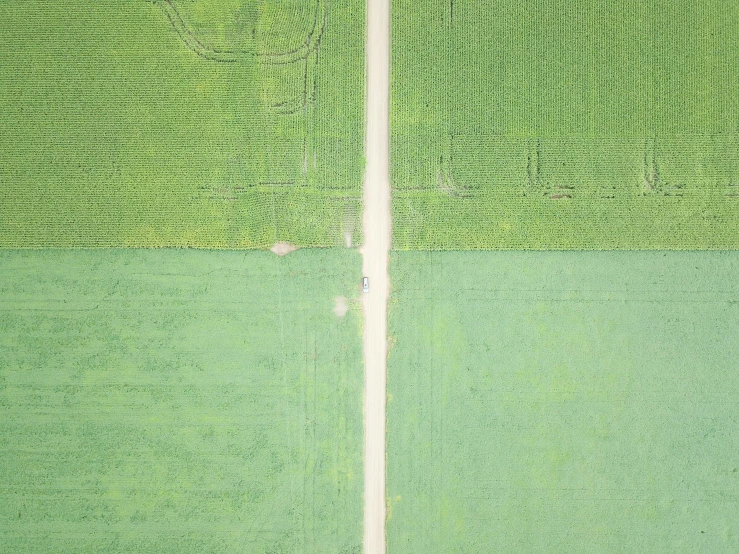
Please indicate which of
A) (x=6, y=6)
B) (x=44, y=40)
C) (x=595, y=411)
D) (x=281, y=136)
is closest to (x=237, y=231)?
(x=281, y=136)

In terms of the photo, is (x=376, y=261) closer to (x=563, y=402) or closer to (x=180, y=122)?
(x=563, y=402)

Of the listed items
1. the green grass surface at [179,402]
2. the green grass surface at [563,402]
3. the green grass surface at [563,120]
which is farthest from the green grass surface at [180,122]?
the green grass surface at [563,402]

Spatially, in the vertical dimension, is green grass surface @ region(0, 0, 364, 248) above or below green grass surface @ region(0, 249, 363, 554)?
above

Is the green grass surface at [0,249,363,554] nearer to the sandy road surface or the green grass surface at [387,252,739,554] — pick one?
the sandy road surface

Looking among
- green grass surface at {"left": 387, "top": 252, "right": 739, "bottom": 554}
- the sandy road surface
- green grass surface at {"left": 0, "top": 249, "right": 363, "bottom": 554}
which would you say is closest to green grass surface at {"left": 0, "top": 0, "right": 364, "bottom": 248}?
the sandy road surface

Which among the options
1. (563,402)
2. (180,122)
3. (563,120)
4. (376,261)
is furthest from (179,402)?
(563,120)

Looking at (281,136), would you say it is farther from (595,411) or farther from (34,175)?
(595,411)
